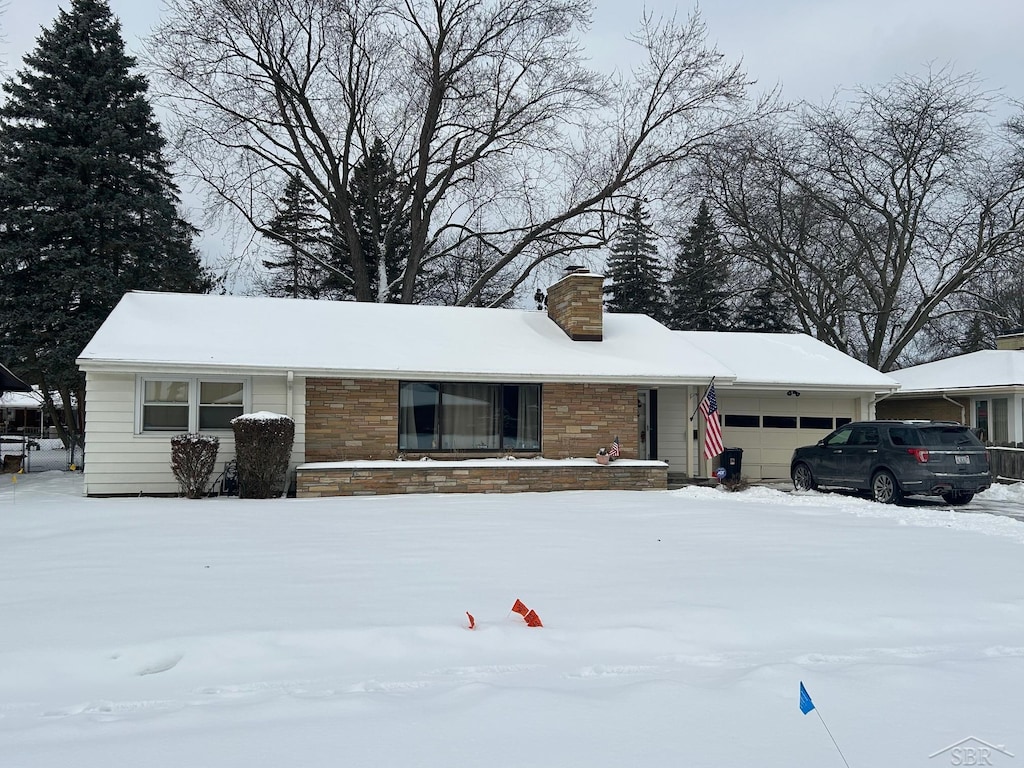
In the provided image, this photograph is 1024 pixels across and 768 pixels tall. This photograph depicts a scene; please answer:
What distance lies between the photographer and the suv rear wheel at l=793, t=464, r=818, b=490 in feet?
50.5

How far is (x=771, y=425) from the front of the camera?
18531 millimetres

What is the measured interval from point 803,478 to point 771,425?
10.2 feet

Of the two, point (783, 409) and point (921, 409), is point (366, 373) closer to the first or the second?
point (783, 409)

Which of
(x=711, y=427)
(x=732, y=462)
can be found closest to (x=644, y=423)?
(x=732, y=462)

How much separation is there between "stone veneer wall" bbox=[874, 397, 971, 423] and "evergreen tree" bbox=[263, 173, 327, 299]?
19.8 m

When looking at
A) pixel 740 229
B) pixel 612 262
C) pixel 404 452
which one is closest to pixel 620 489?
pixel 404 452

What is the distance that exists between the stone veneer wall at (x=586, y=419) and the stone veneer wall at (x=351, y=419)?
10.0 feet

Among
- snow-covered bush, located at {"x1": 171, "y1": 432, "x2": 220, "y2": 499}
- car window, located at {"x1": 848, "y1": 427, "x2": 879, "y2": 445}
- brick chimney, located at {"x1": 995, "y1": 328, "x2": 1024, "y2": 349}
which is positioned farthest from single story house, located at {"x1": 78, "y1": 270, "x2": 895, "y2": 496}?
brick chimney, located at {"x1": 995, "y1": 328, "x2": 1024, "y2": 349}

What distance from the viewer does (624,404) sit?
15.7 m

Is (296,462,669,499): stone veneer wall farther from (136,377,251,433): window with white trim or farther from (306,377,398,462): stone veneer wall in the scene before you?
(136,377,251,433): window with white trim

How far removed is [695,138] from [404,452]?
17.3 m

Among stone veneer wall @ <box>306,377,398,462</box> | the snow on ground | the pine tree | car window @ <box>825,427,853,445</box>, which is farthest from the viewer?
the pine tree

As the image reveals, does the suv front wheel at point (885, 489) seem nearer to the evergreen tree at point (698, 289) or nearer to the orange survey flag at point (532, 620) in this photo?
the orange survey flag at point (532, 620)

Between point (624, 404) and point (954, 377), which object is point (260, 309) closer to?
point (624, 404)
